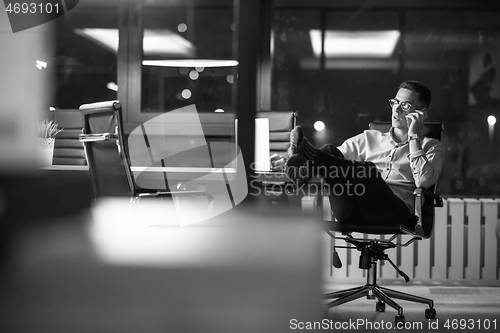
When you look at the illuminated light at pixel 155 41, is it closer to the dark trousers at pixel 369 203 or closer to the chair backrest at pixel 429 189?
the chair backrest at pixel 429 189

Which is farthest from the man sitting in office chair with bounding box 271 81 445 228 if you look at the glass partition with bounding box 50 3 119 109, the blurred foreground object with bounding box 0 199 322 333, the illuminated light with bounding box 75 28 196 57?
the glass partition with bounding box 50 3 119 109

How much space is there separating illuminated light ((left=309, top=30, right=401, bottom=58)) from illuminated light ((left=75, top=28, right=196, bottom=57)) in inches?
44.9

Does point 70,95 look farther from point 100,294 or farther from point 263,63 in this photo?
point 100,294

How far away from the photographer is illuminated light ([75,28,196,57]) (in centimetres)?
452

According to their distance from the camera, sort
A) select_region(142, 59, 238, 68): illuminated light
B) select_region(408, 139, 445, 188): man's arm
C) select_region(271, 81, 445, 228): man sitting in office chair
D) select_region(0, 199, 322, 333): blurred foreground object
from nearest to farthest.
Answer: select_region(0, 199, 322, 333): blurred foreground object, select_region(271, 81, 445, 228): man sitting in office chair, select_region(408, 139, 445, 188): man's arm, select_region(142, 59, 238, 68): illuminated light

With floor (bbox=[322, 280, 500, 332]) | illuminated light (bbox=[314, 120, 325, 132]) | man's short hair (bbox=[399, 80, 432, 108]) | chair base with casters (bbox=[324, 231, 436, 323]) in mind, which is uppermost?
man's short hair (bbox=[399, 80, 432, 108])

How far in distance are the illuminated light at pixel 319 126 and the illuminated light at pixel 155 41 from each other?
1210 millimetres

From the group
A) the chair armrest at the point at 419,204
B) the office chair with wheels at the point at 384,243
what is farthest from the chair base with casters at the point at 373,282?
the chair armrest at the point at 419,204

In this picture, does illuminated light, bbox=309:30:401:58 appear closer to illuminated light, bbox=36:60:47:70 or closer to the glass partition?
the glass partition

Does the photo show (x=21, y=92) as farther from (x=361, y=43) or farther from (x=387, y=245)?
(x=361, y=43)

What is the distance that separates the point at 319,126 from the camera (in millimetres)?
4117

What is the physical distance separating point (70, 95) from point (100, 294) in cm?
417

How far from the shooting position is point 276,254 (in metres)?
0.59

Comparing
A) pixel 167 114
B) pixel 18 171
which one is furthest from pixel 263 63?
pixel 18 171
